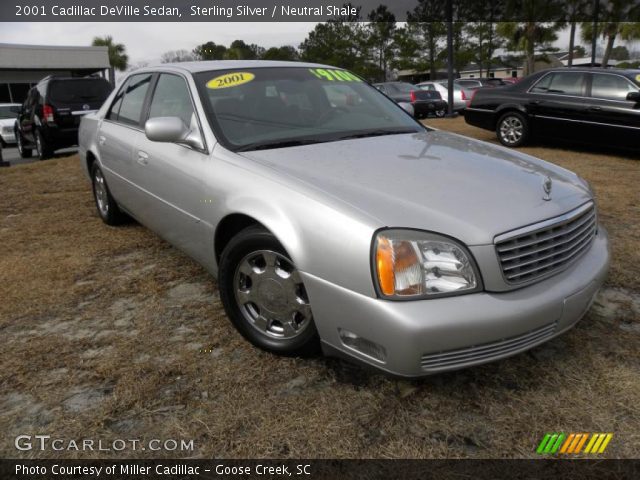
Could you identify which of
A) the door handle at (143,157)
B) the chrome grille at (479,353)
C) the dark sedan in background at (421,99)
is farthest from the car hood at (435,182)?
the dark sedan in background at (421,99)

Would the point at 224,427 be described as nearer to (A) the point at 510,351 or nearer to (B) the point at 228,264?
(B) the point at 228,264

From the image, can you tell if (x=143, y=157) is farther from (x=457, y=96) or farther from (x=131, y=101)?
(x=457, y=96)

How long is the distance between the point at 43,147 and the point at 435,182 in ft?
32.7

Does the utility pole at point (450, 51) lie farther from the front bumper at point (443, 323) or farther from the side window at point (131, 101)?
the front bumper at point (443, 323)

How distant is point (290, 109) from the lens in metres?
3.27

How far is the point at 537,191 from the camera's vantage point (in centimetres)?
245

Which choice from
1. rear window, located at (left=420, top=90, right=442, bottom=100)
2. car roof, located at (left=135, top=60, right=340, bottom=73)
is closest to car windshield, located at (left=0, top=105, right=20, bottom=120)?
rear window, located at (left=420, top=90, right=442, bottom=100)

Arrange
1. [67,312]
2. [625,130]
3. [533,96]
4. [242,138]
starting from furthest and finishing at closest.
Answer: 1. [533,96]
2. [625,130]
3. [67,312]
4. [242,138]

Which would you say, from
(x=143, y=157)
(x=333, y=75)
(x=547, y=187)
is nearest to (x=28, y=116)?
(x=143, y=157)

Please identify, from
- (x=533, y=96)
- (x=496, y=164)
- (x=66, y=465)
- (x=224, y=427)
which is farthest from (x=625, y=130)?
(x=66, y=465)

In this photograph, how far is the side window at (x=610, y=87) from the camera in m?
7.64

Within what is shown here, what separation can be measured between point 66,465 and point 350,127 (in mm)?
2321

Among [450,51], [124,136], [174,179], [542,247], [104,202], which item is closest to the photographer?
[542,247]

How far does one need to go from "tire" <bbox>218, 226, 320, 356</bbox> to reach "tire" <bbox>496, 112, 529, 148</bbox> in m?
7.43
